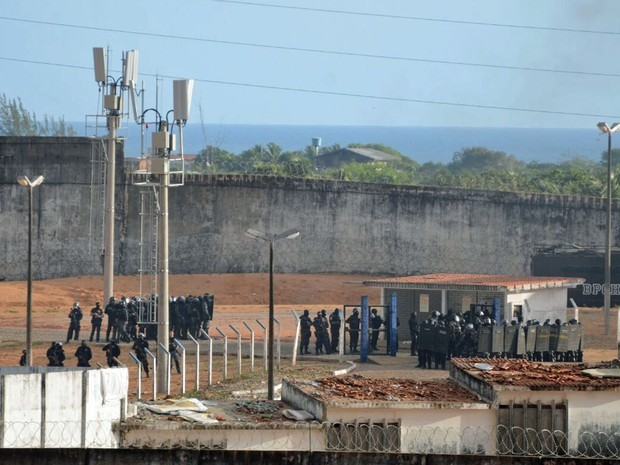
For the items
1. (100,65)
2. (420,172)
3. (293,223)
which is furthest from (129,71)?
(420,172)

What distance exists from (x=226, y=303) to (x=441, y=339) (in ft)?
55.4

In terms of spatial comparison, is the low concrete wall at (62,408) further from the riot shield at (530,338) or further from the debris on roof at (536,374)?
the riot shield at (530,338)

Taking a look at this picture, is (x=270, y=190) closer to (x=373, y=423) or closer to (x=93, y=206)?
(x=93, y=206)

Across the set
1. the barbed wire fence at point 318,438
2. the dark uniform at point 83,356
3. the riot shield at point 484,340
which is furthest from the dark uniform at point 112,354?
the barbed wire fence at point 318,438

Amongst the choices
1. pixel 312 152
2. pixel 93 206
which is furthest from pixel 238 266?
pixel 312 152

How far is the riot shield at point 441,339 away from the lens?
36.5m

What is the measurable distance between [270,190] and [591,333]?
16501 millimetres

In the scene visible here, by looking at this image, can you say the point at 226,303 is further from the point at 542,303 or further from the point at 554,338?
the point at 554,338

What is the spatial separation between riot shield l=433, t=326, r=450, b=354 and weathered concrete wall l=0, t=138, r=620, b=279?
66.2 ft

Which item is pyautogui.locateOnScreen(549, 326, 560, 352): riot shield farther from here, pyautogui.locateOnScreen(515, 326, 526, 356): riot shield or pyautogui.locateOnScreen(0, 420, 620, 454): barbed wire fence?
pyautogui.locateOnScreen(0, 420, 620, 454): barbed wire fence

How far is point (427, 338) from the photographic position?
121ft

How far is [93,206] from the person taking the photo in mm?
55812

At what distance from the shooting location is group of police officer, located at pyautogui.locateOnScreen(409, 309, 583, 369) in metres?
35.9

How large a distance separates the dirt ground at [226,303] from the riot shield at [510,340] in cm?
251
